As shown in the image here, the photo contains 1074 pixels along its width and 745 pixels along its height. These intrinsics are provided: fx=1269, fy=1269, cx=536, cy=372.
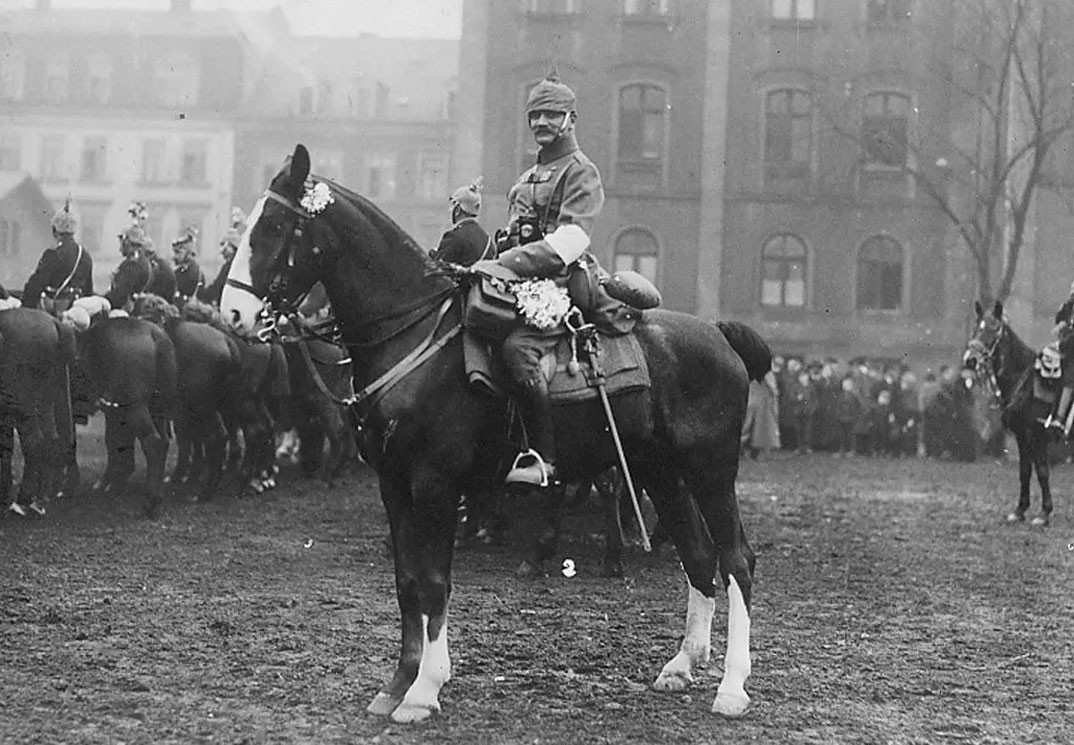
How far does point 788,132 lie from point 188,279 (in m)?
24.0

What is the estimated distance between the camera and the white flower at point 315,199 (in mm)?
5824

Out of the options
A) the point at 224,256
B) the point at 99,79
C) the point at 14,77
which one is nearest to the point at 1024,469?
the point at 224,256

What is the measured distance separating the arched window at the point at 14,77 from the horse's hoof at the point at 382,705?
36.4 meters

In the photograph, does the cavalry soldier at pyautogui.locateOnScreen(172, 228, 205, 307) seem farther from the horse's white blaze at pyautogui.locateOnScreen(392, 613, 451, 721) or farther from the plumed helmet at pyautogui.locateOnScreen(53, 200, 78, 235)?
the horse's white blaze at pyautogui.locateOnScreen(392, 613, 451, 721)

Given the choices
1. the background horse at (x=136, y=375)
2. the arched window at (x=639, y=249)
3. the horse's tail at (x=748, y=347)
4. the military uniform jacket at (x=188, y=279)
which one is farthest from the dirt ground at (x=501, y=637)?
the arched window at (x=639, y=249)

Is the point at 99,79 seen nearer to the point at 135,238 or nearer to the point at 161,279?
the point at 161,279

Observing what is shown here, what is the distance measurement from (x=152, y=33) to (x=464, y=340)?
4366 cm

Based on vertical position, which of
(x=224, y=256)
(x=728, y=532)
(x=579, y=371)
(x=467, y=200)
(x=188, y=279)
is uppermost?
(x=467, y=200)

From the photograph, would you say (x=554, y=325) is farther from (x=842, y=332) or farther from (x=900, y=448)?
(x=842, y=332)

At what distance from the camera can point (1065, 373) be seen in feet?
46.6

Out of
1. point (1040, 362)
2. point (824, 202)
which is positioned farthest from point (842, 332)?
point (1040, 362)

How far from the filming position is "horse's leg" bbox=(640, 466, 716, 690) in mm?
6621

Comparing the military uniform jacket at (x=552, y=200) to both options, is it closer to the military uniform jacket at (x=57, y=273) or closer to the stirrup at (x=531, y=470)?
the stirrup at (x=531, y=470)

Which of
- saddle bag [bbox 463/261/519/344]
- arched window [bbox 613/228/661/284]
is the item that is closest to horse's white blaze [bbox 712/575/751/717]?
saddle bag [bbox 463/261/519/344]
